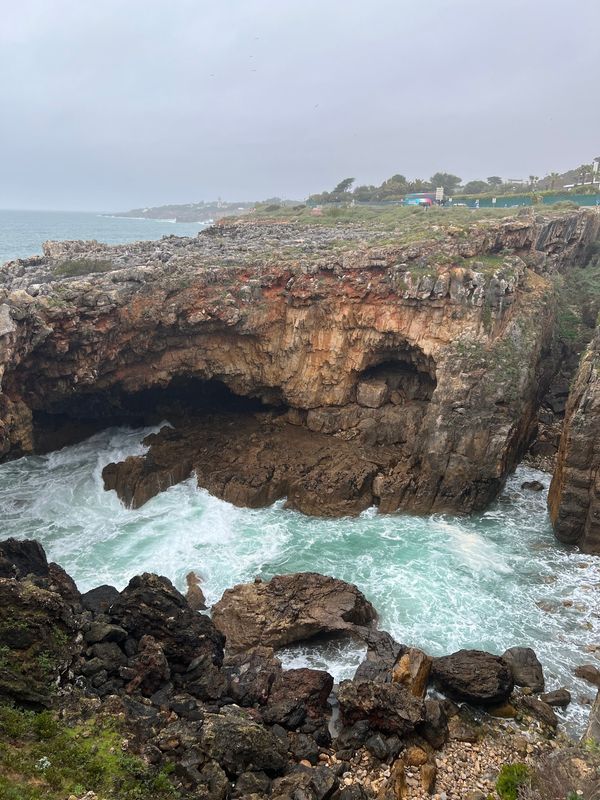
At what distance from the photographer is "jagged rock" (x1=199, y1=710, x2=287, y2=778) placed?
1123 cm

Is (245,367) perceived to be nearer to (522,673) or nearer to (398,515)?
(398,515)

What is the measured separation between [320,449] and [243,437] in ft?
13.4

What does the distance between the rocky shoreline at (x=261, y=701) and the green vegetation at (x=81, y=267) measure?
13.7 meters

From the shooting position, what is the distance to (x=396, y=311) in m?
25.9

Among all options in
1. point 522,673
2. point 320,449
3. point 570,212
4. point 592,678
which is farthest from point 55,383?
point 570,212

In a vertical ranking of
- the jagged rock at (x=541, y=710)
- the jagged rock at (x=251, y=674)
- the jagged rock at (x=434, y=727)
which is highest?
the jagged rock at (x=251, y=674)

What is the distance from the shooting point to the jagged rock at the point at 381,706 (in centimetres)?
1307

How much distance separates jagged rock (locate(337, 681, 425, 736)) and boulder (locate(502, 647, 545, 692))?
3525 mm

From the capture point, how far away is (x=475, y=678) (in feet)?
47.7

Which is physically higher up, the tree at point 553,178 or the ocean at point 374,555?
the tree at point 553,178

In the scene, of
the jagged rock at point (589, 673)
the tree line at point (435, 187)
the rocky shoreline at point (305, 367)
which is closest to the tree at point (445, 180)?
the tree line at point (435, 187)

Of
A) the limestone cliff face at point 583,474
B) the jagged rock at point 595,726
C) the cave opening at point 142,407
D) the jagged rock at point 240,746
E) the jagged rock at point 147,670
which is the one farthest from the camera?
the cave opening at point 142,407

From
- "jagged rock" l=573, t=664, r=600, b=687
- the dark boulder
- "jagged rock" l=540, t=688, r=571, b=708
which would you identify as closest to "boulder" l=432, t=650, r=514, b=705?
"jagged rock" l=540, t=688, r=571, b=708

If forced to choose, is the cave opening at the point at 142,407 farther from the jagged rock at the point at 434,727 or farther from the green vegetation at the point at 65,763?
the green vegetation at the point at 65,763
